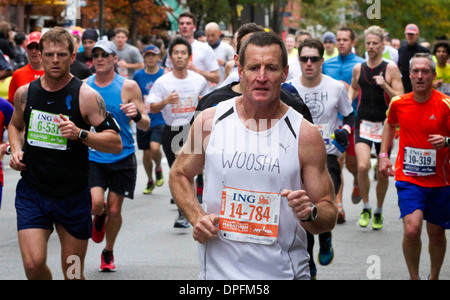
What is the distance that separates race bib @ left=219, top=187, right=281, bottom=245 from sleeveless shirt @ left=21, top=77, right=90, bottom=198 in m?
2.16

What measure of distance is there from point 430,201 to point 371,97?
152 inches

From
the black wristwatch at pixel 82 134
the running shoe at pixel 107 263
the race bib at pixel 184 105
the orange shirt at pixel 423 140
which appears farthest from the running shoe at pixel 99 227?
the race bib at pixel 184 105

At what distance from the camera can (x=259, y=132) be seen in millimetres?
4211

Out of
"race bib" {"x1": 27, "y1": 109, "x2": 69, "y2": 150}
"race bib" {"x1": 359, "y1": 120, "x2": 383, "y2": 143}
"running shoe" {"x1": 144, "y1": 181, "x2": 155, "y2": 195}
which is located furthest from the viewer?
"running shoe" {"x1": 144, "y1": 181, "x2": 155, "y2": 195}

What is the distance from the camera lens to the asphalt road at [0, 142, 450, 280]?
7770mm

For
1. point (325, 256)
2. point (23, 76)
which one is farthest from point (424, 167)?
point (23, 76)

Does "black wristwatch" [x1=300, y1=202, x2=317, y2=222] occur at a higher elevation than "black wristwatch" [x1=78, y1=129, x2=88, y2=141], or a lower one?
lower

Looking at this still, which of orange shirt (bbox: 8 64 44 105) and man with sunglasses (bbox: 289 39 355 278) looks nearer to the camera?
man with sunglasses (bbox: 289 39 355 278)

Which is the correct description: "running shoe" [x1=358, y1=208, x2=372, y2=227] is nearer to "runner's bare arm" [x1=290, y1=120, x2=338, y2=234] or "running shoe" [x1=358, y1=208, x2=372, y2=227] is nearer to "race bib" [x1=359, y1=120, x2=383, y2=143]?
"race bib" [x1=359, y1=120, x2=383, y2=143]

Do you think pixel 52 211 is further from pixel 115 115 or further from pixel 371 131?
pixel 371 131

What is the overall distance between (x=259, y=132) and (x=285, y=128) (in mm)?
130

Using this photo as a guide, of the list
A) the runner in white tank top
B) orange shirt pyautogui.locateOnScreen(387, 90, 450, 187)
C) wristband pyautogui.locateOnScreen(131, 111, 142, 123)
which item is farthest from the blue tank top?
the runner in white tank top

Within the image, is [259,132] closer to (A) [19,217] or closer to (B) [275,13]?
(A) [19,217]

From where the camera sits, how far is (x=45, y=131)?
605 centimetres
